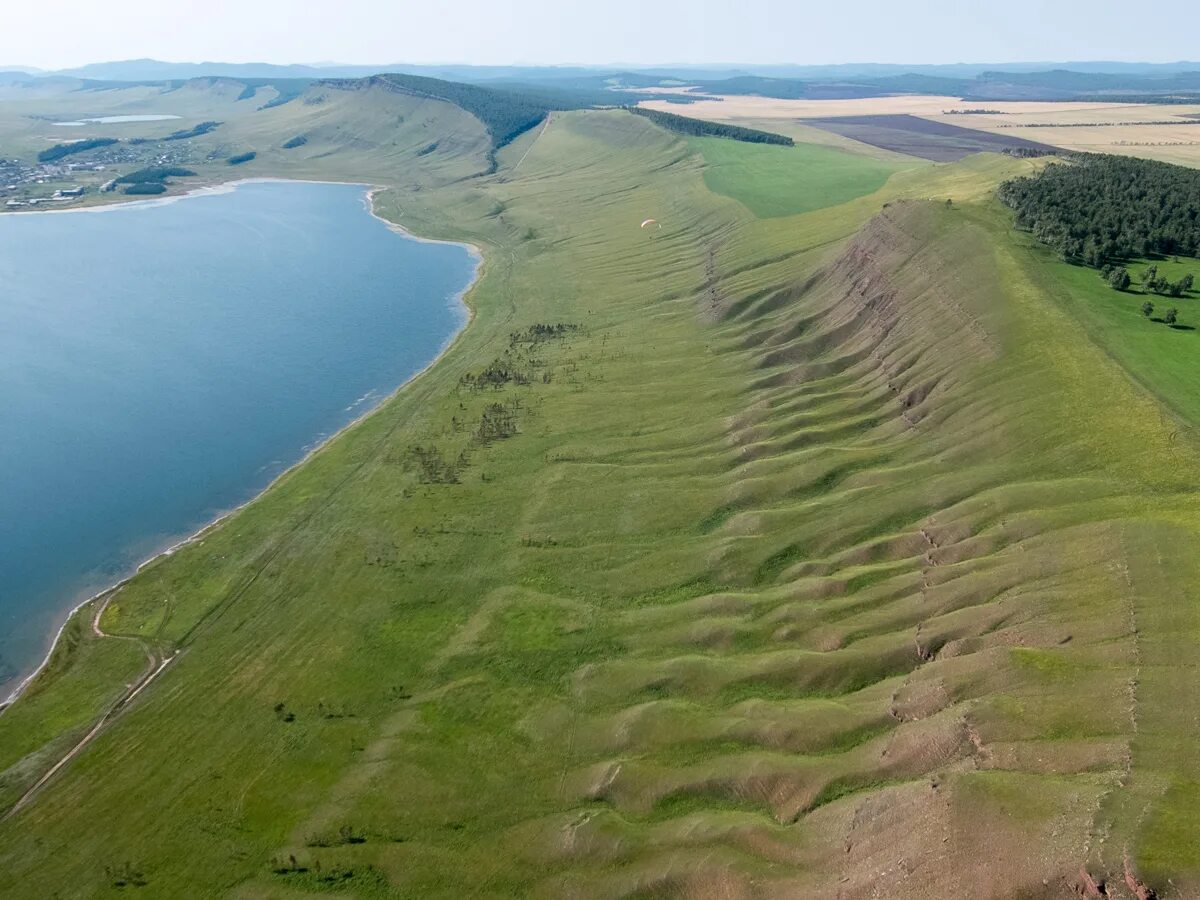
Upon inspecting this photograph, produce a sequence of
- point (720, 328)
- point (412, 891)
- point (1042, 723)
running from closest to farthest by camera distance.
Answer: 1. point (1042, 723)
2. point (412, 891)
3. point (720, 328)

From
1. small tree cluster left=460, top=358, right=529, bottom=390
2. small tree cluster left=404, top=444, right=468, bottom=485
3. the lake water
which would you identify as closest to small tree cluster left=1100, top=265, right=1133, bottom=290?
small tree cluster left=460, top=358, right=529, bottom=390

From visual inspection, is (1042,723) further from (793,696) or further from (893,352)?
(893,352)

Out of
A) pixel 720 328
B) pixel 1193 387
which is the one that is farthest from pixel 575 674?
pixel 720 328

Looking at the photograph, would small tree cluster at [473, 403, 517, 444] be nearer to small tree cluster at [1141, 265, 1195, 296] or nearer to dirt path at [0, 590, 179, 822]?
dirt path at [0, 590, 179, 822]

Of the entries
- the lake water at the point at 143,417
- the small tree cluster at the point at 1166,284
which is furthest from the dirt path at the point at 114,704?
the small tree cluster at the point at 1166,284

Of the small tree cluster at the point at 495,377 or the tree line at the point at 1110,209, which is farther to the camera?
the small tree cluster at the point at 495,377

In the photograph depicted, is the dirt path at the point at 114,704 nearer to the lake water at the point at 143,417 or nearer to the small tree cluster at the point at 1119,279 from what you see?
the lake water at the point at 143,417

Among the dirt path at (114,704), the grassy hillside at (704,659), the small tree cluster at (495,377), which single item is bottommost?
the dirt path at (114,704)
